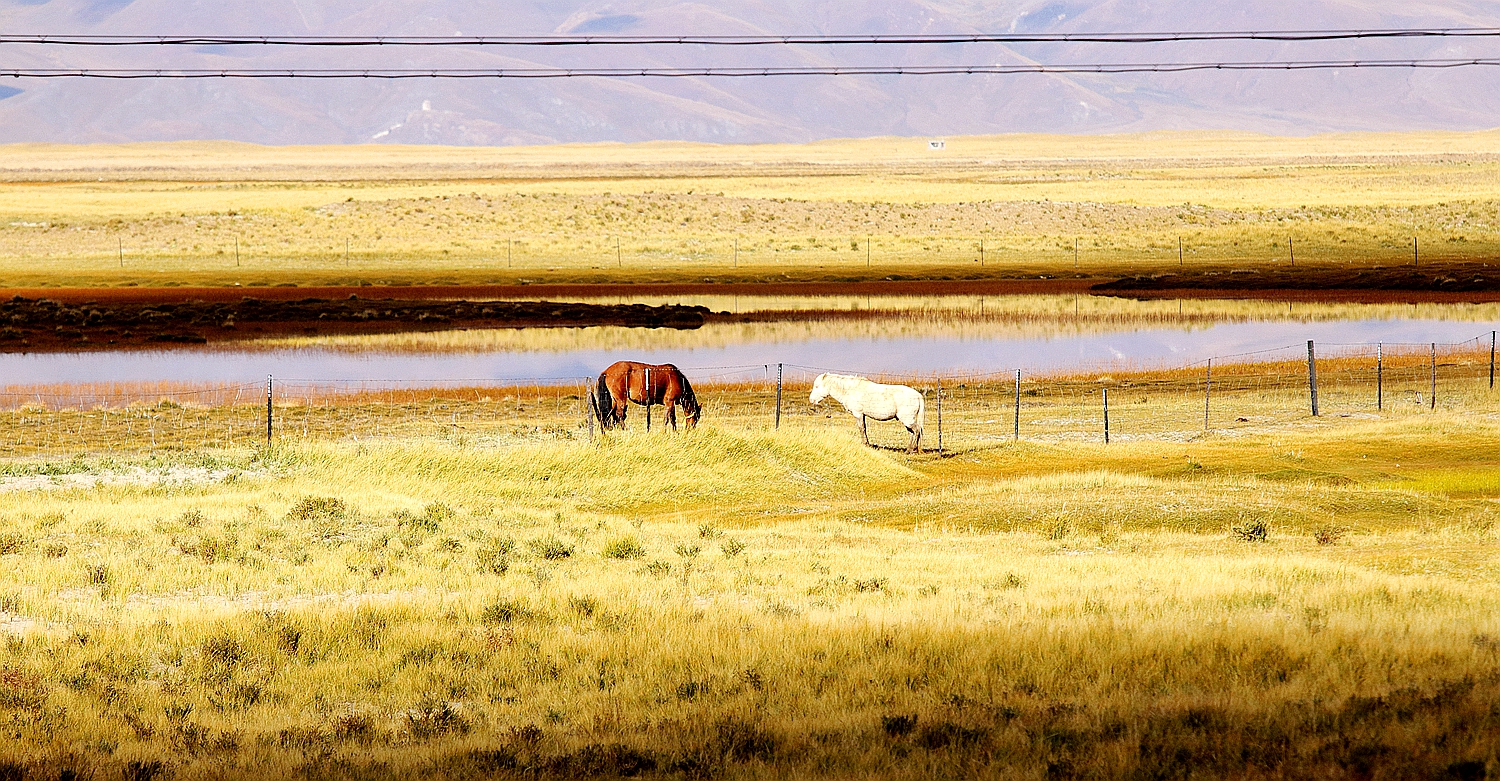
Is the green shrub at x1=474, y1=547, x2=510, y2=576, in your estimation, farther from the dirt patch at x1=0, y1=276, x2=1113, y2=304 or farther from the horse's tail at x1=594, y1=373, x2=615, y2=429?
the dirt patch at x1=0, y1=276, x2=1113, y2=304

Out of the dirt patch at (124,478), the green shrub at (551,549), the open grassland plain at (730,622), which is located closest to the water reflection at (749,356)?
the dirt patch at (124,478)

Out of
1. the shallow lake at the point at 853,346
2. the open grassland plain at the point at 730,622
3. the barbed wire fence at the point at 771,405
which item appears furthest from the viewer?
the shallow lake at the point at 853,346

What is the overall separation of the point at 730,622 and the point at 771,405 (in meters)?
22.1

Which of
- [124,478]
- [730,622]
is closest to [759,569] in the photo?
[730,622]

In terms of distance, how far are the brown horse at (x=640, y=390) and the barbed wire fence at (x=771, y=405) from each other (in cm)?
42

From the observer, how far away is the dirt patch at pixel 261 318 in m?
45.8

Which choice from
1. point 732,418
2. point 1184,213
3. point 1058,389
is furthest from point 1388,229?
point 732,418

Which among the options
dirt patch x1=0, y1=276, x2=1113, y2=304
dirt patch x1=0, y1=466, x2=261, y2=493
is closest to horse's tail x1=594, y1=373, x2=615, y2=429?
dirt patch x1=0, y1=466, x2=261, y2=493

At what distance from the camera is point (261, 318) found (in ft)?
166

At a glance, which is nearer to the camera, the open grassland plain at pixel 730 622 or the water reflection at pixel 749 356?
the open grassland plain at pixel 730 622

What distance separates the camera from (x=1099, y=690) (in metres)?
10.1

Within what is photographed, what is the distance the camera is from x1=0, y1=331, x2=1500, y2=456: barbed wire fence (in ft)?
97.3

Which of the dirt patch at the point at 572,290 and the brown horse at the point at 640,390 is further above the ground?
the dirt patch at the point at 572,290

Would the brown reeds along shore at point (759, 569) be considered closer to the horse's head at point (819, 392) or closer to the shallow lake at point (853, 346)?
the shallow lake at point (853, 346)
